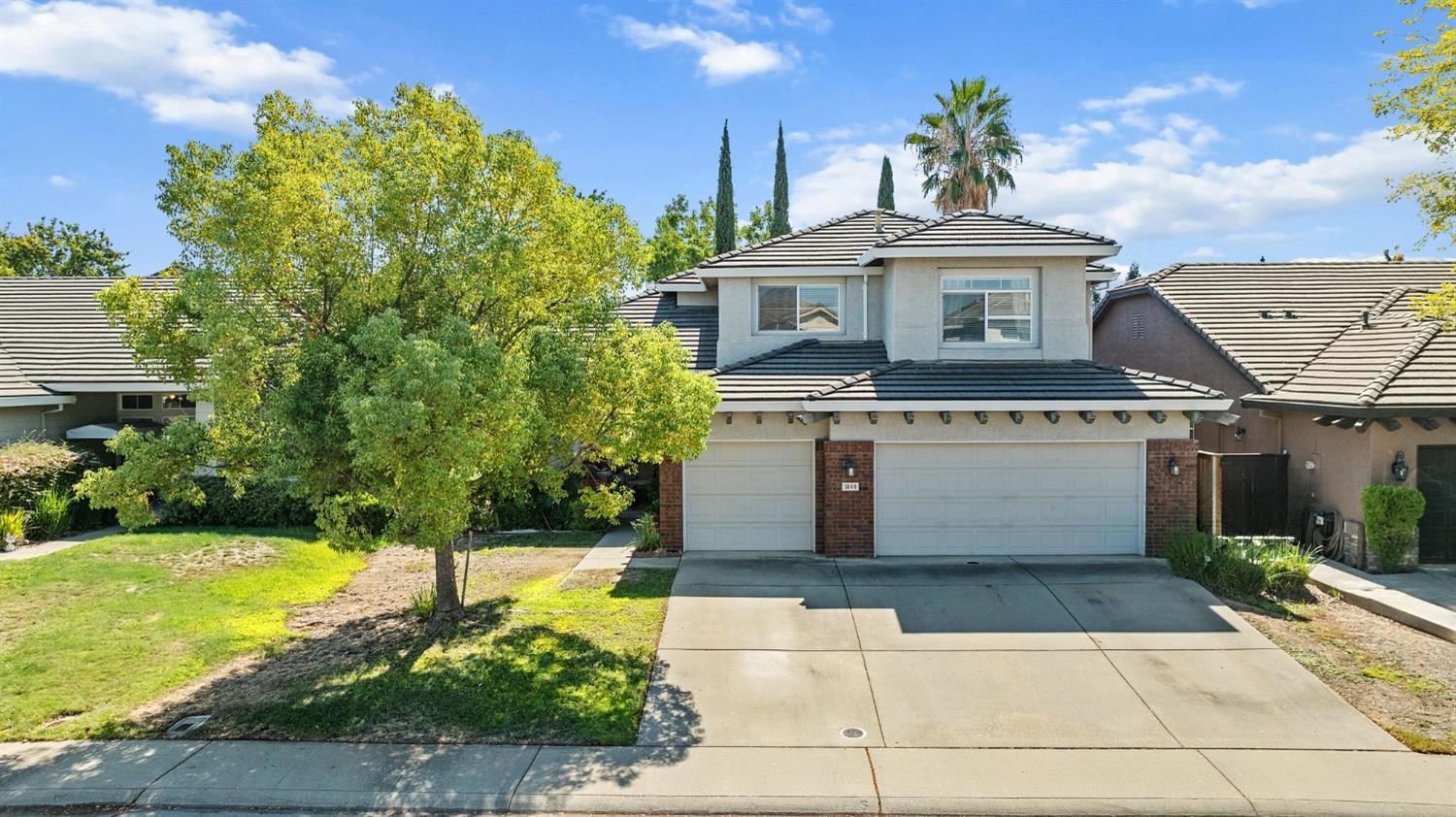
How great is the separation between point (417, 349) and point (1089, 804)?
22.2ft

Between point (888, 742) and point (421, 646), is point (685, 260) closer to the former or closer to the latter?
point (421, 646)

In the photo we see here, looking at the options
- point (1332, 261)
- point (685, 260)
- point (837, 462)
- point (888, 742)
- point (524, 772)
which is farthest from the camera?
point (685, 260)

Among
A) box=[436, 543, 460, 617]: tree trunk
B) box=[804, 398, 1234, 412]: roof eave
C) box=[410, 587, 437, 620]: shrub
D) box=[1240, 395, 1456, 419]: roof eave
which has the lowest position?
box=[410, 587, 437, 620]: shrub

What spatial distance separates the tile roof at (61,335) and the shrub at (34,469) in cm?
215

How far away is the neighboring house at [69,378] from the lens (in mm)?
17250

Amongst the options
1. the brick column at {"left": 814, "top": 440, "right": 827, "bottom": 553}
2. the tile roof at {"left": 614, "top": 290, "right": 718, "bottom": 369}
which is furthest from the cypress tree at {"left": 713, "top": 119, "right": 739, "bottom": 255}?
the brick column at {"left": 814, "top": 440, "right": 827, "bottom": 553}

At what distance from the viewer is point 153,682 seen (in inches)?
330

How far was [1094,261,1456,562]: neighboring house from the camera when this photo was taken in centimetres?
1234

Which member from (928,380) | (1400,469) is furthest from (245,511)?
(1400,469)

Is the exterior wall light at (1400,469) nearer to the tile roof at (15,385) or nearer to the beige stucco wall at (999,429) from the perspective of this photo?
the beige stucco wall at (999,429)

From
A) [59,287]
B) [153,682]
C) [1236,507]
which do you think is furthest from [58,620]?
[1236,507]

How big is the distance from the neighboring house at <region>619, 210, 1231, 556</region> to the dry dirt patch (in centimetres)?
295

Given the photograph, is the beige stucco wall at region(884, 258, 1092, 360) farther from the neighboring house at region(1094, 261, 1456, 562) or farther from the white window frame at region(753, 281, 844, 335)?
the neighboring house at region(1094, 261, 1456, 562)

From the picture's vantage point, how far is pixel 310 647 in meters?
9.61
